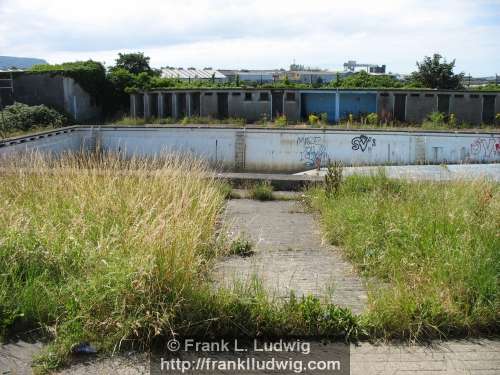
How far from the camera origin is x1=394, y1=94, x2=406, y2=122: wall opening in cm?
3953

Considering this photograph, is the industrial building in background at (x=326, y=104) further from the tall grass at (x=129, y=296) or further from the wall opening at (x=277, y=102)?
the tall grass at (x=129, y=296)

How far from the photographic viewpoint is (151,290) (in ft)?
13.8

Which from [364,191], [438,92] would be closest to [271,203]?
[364,191]

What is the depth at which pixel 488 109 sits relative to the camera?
38969 millimetres

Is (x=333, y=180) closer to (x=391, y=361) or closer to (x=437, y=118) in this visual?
(x=391, y=361)

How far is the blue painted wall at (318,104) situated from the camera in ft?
136

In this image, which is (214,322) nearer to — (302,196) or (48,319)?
(48,319)

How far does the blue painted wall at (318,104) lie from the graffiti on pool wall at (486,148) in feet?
57.6

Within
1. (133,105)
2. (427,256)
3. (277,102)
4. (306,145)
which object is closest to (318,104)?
(277,102)

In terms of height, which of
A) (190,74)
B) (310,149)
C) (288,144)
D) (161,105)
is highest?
(190,74)

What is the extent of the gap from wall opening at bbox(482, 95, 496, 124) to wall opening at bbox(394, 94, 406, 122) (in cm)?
590

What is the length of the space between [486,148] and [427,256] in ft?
72.5
